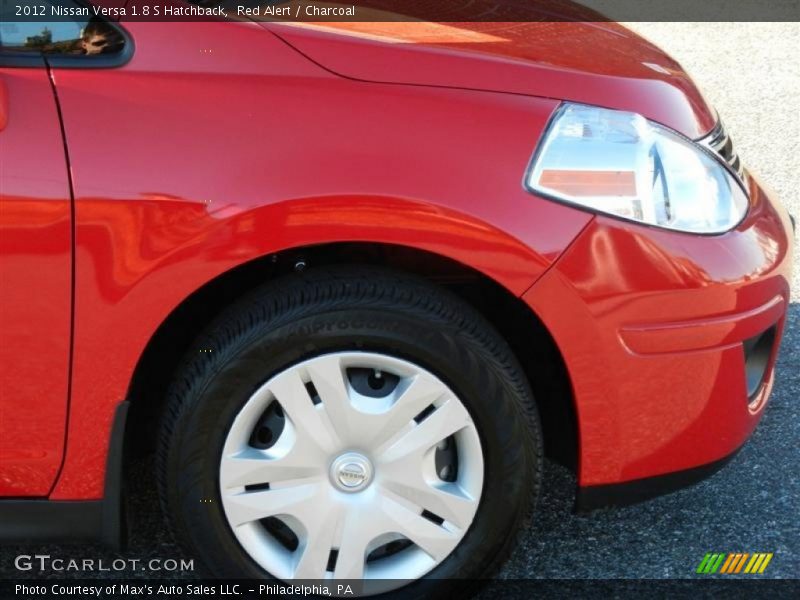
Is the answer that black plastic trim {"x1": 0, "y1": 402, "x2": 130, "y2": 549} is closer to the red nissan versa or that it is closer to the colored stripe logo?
the red nissan versa

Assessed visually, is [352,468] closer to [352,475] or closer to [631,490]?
[352,475]

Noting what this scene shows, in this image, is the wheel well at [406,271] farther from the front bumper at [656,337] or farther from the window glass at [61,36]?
the window glass at [61,36]

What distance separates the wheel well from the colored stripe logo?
49 centimetres

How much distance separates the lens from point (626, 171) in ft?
7.88

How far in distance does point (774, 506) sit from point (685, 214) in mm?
1032

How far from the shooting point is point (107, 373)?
2.35 meters

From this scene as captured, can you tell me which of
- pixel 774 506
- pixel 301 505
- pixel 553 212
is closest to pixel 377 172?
pixel 553 212

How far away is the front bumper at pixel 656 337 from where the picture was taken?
2.37 m

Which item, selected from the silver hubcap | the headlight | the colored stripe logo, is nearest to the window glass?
the silver hubcap

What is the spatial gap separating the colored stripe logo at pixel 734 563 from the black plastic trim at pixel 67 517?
52.3 inches

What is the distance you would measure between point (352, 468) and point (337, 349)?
261 millimetres

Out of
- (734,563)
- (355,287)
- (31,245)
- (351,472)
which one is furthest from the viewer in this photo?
(734,563)

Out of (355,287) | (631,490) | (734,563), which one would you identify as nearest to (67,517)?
(355,287)

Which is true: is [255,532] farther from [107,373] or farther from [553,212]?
[553,212]
